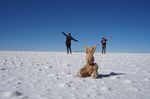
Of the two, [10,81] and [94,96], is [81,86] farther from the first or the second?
[10,81]

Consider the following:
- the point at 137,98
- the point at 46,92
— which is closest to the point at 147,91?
the point at 137,98

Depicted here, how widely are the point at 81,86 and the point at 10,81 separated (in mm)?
2003

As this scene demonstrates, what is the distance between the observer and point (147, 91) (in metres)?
5.16

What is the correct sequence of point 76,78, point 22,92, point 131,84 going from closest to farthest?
1. point 22,92
2. point 131,84
3. point 76,78

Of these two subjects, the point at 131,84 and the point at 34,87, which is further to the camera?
the point at 131,84

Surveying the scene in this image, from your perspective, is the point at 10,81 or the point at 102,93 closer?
the point at 102,93

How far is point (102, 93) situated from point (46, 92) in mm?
1235

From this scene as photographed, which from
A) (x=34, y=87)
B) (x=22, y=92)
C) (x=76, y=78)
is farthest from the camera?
(x=76, y=78)

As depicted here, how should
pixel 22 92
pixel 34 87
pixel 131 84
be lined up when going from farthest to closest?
1. pixel 131 84
2. pixel 34 87
3. pixel 22 92

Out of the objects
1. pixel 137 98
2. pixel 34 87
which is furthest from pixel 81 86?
pixel 137 98

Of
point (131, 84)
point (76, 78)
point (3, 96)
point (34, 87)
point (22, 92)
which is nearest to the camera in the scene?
point (3, 96)

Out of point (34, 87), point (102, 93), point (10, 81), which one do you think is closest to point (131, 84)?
point (102, 93)

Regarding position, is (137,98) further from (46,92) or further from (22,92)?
(22,92)

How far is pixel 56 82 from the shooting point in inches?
242
